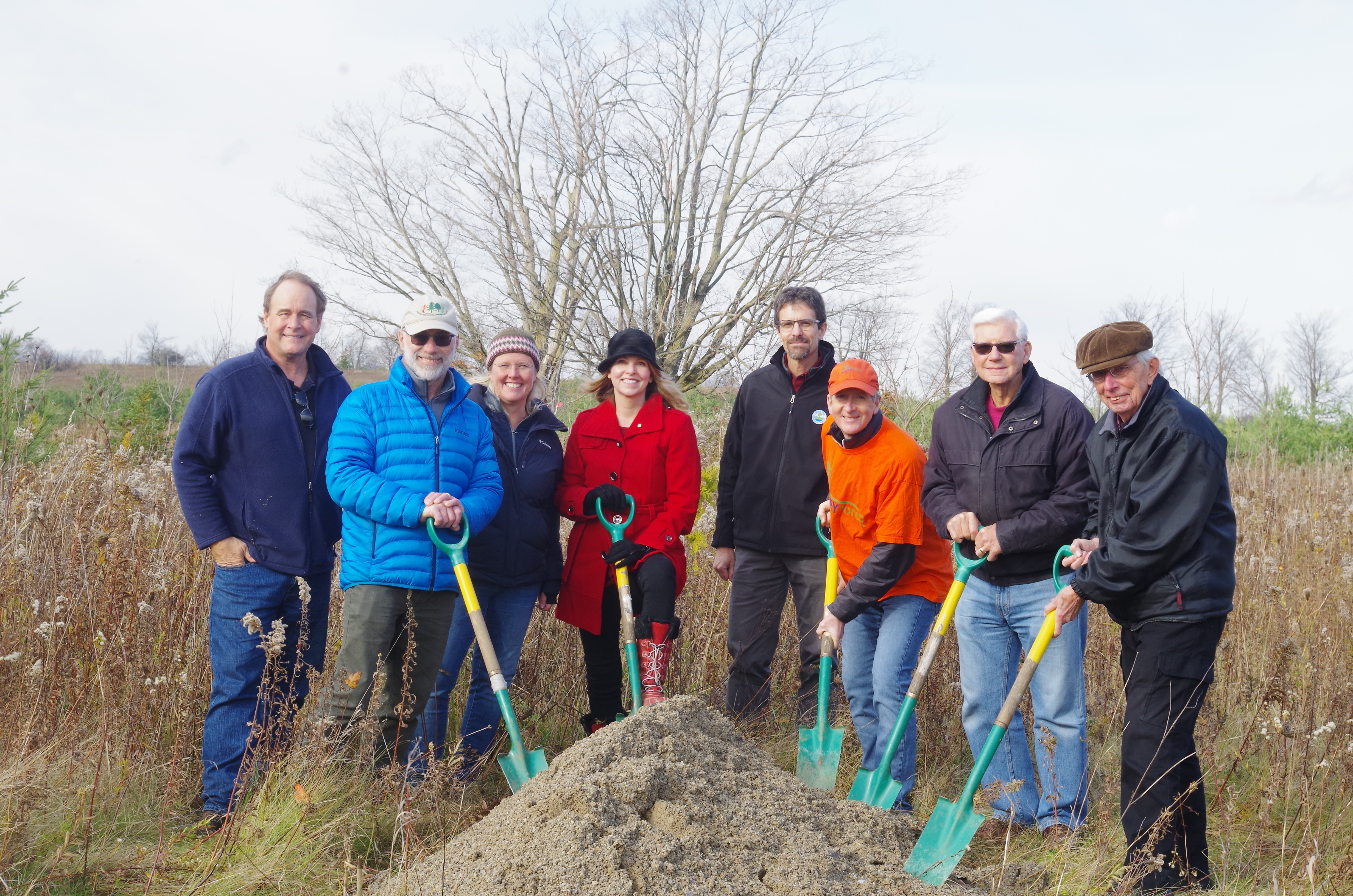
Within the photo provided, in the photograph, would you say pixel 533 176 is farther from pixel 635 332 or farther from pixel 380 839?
pixel 380 839

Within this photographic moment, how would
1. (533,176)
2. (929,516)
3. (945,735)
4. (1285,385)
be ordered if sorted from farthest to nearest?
(533,176)
(1285,385)
(945,735)
(929,516)

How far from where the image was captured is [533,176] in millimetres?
19406

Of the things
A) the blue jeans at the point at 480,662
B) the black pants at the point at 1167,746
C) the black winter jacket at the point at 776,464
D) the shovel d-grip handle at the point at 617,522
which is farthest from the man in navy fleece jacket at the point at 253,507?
the black pants at the point at 1167,746

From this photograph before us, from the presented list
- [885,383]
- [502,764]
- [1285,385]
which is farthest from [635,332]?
[1285,385]

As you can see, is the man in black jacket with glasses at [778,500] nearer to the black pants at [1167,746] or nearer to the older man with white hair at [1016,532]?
the older man with white hair at [1016,532]

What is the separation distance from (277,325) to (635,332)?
159 centimetres

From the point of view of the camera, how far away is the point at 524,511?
13.8ft

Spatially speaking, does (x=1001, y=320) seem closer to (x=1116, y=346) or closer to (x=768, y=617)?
(x=1116, y=346)

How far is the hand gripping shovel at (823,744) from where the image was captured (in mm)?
3967

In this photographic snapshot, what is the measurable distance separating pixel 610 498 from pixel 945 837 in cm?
192

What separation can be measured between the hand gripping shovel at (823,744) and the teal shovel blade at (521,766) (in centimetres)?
114

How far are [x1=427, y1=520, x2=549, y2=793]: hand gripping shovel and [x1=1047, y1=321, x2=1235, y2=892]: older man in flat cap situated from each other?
2.09 metres

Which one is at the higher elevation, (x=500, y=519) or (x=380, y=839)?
(x=500, y=519)

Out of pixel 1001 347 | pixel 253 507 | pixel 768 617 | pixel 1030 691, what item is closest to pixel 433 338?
pixel 253 507
